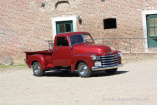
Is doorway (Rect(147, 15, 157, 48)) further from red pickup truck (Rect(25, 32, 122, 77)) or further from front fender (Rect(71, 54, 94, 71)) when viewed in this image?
front fender (Rect(71, 54, 94, 71))

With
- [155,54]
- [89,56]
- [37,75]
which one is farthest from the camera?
[155,54]

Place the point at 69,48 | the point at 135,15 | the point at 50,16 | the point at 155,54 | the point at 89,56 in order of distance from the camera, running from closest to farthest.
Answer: the point at 89,56 < the point at 69,48 < the point at 155,54 < the point at 135,15 < the point at 50,16

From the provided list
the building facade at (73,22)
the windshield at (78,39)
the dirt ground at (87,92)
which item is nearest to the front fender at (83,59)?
the dirt ground at (87,92)

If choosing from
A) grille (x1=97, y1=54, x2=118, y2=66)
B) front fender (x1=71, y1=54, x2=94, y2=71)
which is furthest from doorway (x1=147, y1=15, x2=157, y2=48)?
front fender (x1=71, y1=54, x2=94, y2=71)

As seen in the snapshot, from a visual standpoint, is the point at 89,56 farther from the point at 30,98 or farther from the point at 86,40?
the point at 30,98

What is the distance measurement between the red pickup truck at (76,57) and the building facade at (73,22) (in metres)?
7.28

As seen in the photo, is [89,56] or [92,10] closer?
[89,56]

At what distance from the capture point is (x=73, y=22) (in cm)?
2136

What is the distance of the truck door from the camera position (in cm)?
1273

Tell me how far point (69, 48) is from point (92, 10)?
8.59 m

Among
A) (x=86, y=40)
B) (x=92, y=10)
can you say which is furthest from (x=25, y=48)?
(x=86, y=40)

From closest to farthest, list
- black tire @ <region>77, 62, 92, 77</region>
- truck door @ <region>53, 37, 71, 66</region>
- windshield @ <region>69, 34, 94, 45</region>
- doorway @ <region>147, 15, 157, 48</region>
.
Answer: black tire @ <region>77, 62, 92, 77</region>
truck door @ <region>53, 37, 71, 66</region>
windshield @ <region>69, 34, 94, 45</region>
doorway @ <region>147, 15, 157, 48</region>

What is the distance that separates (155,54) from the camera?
17750 mm

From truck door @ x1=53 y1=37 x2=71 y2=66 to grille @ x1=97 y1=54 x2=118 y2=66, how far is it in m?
1.35
